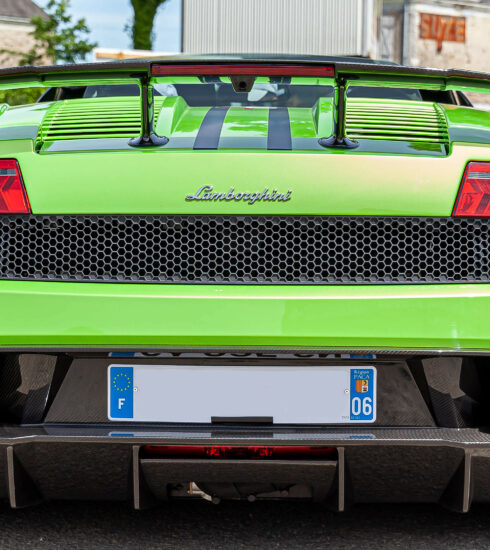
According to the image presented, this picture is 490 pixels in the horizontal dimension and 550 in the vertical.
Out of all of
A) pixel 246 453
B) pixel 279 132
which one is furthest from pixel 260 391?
pixel 279 132

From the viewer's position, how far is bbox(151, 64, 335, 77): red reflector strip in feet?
7.18

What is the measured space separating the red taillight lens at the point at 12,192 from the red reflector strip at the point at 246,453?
71cm

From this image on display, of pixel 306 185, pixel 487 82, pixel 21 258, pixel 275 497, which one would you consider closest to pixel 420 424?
pixel 275 497

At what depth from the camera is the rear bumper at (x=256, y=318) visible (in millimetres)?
2107

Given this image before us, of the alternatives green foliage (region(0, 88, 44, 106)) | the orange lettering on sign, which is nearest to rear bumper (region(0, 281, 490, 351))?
green foliage (region(0, 88, 44, 106))

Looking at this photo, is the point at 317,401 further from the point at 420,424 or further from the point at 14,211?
the point at 14,211

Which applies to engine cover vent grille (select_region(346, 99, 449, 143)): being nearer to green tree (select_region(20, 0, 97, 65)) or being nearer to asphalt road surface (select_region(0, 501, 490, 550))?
asphalt road surface (select_region(0, 501, 490, 550))

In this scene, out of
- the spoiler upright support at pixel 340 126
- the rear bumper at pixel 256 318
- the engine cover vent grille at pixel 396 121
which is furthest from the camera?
the engine cover vent grille at pixel 396 121

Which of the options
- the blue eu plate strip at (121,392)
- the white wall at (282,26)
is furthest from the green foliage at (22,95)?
the blue eu plate strip at (121,392)

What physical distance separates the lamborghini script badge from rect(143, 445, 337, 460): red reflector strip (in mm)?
639

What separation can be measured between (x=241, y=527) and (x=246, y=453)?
1.55 feet

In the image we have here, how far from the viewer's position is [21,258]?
2225 millimetres

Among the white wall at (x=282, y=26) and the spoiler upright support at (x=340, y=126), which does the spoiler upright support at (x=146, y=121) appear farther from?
the white wall at (x=282, y=26)

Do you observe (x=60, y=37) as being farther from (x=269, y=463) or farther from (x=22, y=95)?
(x=269, y=463)
